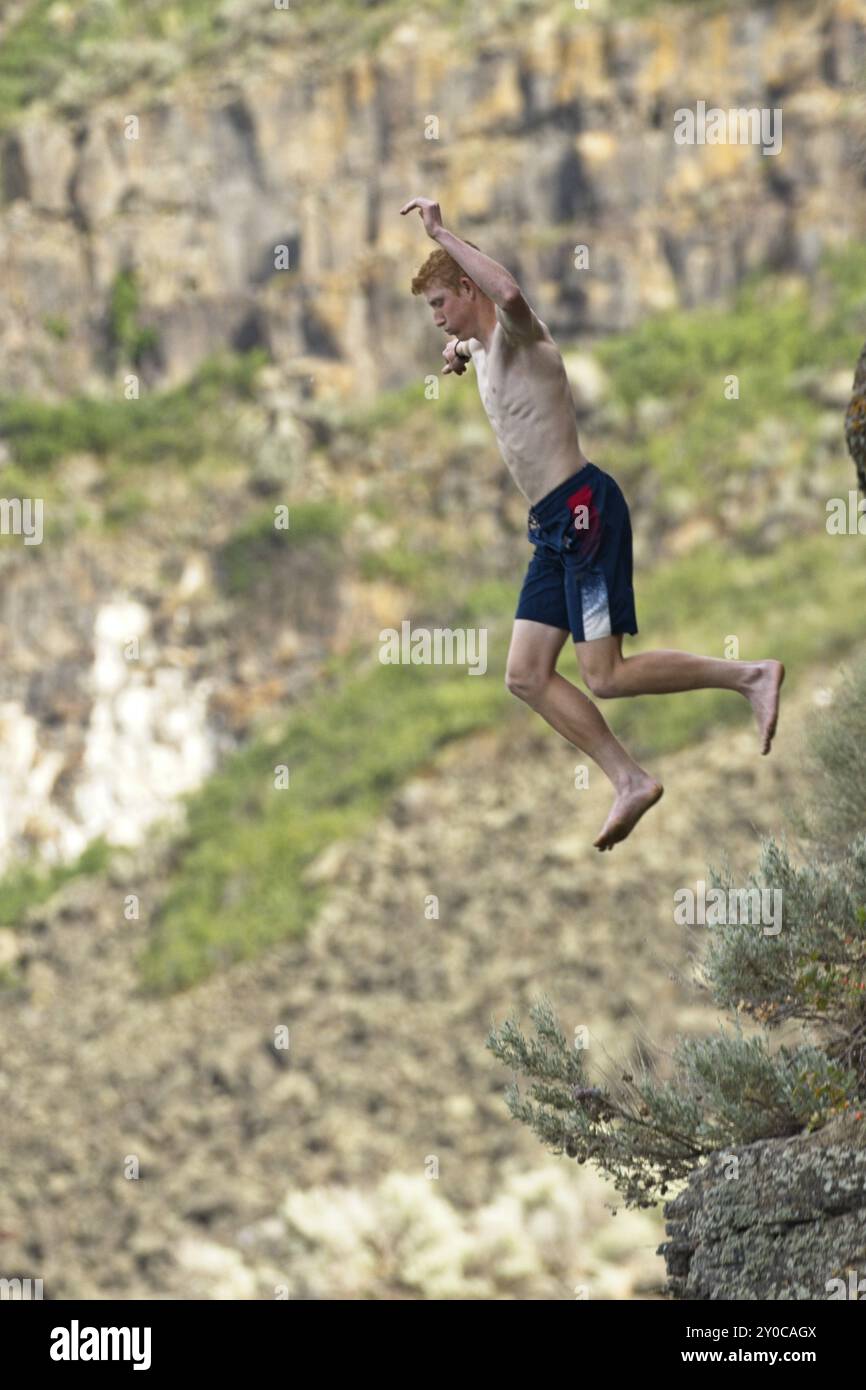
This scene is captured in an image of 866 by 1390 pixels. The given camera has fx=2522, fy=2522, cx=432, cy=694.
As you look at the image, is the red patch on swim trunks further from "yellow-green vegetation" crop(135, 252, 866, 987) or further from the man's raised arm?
"yellow-green vegetation" crop(135, 252, 866, 987)

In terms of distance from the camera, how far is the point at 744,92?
3881cm

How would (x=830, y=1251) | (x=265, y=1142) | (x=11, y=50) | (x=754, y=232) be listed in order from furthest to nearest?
(x=11, y=50) → (x=754, y=232) → (x=265, y=1142) → (x=830, y=1251)

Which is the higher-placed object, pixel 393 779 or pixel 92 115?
pixel 92 115

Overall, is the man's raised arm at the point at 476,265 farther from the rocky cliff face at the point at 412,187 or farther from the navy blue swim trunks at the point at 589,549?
the rocky cliff face at the point at 412,187

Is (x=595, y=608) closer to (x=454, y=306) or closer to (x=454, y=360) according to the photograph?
(x=454, y=360)

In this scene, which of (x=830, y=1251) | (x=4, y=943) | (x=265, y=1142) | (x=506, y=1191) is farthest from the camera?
(x=4, y=943)

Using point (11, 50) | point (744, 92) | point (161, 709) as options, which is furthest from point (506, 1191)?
point (11, 50)

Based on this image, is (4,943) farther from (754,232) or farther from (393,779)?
(754,232)

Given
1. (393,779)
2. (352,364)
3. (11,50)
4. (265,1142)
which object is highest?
(11,50)

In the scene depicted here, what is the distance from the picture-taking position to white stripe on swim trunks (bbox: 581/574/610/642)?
7.39 m

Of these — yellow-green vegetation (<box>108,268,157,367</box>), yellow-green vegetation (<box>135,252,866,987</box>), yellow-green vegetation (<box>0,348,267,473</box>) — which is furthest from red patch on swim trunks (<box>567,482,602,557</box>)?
yellow-green vegetation (<box>108,268,157,367</box>)

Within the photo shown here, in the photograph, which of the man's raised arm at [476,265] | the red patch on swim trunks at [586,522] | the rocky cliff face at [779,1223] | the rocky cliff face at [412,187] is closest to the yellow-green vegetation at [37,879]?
the rocky cliff face at [412,187]

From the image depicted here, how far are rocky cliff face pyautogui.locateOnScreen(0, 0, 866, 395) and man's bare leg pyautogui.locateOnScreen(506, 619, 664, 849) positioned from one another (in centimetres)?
3052

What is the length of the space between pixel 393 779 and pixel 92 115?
14.0 meters
